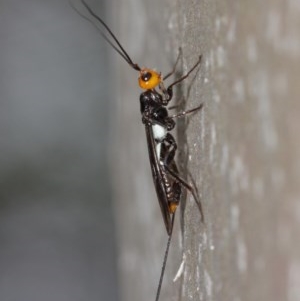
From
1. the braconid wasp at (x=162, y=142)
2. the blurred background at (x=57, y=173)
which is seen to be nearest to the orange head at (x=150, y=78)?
the braconid wasp at (x=162, y=142)

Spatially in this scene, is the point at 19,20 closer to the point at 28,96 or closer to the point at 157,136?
the point at 28,96

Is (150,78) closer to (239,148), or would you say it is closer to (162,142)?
(162,142)

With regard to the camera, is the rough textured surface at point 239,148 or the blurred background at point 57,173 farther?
the blurred background at point 57,173

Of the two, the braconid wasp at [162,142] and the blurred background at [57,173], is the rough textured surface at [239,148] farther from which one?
the blurred background at [57,173]

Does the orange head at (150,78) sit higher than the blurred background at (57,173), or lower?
lower

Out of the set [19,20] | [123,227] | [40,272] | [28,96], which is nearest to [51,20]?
[19,20]

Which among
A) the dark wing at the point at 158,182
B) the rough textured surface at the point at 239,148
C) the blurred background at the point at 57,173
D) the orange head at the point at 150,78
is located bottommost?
the rough textured surface at the point at 239,148

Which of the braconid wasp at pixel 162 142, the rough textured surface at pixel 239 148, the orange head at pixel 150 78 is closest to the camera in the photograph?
the rough textured surface at pixel 239 148

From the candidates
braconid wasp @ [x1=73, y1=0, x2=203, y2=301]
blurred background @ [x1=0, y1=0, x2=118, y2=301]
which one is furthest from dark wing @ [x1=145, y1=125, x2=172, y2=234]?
blurred background @ [x1=0, y1=0, x2=118, y2=301]
